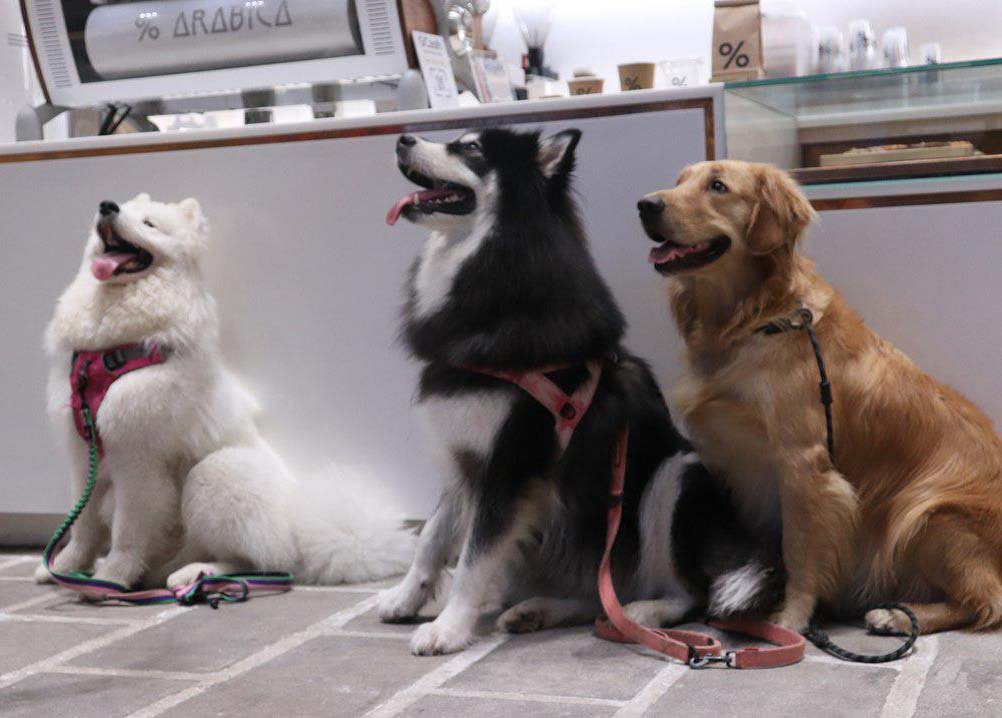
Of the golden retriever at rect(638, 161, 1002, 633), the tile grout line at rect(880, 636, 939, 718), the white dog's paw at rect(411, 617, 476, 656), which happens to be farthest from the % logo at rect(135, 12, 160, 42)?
the tile grout line at rect(880, 636, 939, 718)

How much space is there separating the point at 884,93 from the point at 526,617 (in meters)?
1.46

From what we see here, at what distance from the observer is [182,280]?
9.54ft

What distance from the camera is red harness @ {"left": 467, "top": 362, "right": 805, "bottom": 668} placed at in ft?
6.97

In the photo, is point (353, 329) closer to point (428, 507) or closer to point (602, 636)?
point (428, 507)

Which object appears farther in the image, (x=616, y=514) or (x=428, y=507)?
(x=428, y=507)

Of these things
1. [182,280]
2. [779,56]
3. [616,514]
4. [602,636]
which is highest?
[779,56]

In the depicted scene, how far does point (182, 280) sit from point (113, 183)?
0.49 meters

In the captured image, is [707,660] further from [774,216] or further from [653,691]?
[774,216]

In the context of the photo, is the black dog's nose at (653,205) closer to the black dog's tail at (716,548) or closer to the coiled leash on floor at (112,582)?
the black dog's tail at (716,548)

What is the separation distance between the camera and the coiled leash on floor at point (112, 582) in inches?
107

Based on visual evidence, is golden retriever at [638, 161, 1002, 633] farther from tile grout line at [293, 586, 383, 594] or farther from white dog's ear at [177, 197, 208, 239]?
white dog's ear at [177, 197, 208, 239]

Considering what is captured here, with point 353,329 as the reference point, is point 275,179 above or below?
above

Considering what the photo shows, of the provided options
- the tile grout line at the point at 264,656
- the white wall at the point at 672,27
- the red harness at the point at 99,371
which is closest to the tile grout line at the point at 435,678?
the tile grout line at the point at 264,656

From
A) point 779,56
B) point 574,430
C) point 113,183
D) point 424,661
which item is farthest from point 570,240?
point 779,56
